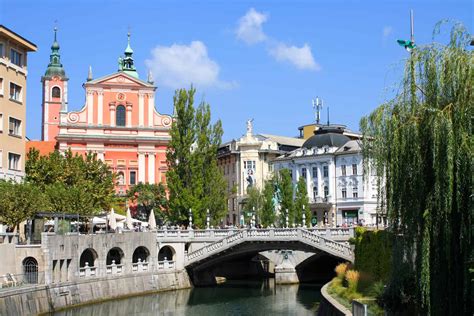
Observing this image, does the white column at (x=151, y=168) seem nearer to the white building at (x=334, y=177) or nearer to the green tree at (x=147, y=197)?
the green tree at (x=147, y=197)

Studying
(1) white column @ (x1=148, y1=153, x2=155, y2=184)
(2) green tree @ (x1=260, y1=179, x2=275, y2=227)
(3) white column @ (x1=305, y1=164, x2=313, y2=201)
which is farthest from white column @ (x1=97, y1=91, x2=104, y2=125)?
(3) white column @ (x1=305, y1=164, x2=313, y2=201)

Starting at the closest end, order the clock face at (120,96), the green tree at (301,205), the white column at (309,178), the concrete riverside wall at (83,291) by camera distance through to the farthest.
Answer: the concrete riverside wall at (83,291) → the green tree at (301,205) → the clock face at (120,96) → the white column at (309,178)

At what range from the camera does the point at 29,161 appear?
63.8 metres

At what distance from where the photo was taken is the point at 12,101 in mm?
52344

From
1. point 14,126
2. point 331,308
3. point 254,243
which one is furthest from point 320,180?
point 331,308

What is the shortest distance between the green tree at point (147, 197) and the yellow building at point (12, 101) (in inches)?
1061

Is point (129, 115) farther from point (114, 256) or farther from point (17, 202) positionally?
point (17, 202)

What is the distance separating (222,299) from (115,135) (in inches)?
1475

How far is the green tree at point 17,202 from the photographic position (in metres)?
45.7

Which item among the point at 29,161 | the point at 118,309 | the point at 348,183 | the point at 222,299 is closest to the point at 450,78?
the point at 118,309

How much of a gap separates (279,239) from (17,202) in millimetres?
18954

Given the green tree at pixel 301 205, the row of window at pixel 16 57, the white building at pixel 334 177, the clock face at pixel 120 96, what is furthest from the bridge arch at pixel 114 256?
the white building at pixel 334 177

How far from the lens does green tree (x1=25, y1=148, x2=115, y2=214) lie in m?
58.6

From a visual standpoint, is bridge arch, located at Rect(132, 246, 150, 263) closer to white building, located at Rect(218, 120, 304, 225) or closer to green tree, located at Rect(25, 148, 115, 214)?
green tree, located at Rect(25, 148, 115, 214)
